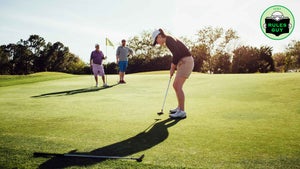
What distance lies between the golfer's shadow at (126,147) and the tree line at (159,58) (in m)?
53.7

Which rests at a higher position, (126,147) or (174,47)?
(174,47)

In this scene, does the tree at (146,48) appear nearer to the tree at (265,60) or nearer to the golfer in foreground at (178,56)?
the tree at (265,60)

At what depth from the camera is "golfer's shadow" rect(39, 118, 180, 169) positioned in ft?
10.9

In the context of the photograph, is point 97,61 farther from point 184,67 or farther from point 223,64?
point 223,64

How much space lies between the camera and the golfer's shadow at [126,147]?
3320 mm

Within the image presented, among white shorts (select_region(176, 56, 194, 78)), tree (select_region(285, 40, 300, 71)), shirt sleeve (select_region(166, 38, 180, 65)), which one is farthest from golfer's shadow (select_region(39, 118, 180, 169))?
tree (select_region(285, 40, 300, 71))

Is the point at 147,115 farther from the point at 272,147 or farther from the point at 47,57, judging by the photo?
the point at 47,57

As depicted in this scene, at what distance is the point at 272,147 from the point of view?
3621 mm

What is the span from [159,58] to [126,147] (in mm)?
56366

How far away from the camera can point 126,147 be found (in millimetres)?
3822

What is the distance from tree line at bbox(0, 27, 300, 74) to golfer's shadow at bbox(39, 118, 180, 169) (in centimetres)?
5374

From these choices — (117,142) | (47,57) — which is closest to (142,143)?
(117,142)

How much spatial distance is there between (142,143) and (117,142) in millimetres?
394

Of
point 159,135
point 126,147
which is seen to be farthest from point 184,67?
point 126,147
